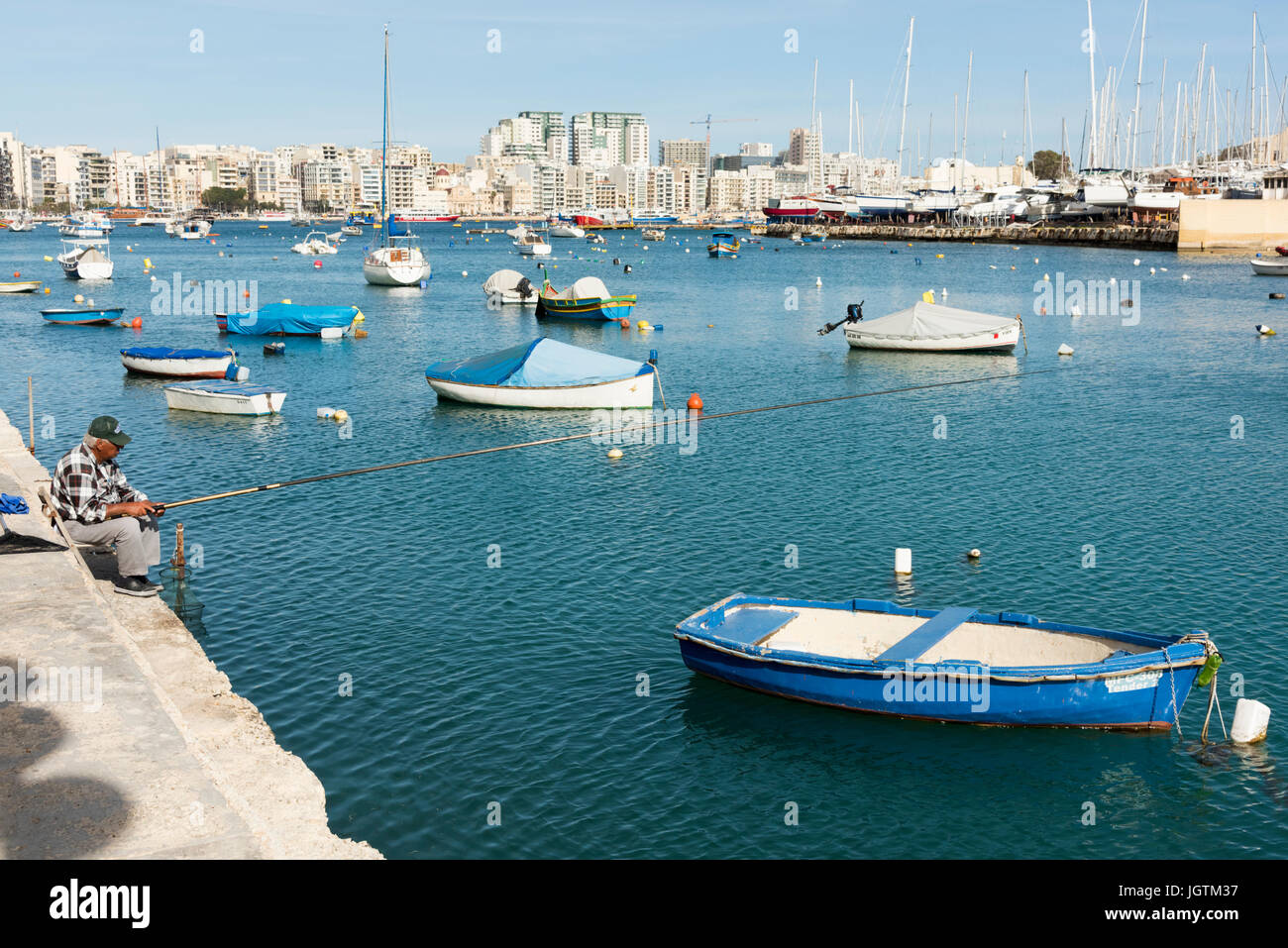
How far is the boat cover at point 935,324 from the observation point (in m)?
57.7

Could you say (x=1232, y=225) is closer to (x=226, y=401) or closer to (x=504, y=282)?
(x=504, y=282)

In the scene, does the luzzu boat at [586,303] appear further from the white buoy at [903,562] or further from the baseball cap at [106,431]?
the baseball cap at [106,431]

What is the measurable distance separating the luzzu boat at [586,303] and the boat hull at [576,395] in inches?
1183

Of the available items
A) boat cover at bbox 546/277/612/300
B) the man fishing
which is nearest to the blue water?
the man fishing

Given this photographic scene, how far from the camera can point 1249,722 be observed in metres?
16.8

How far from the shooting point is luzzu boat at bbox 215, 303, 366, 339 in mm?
63906

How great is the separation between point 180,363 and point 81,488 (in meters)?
33.9

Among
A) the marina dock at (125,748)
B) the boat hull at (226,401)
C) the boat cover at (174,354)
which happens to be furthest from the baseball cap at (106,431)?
the boat cover at (174,354)

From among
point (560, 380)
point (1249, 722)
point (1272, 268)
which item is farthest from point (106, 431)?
point (1272, 268)

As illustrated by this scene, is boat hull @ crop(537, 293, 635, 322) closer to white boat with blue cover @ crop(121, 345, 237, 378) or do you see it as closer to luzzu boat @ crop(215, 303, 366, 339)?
luzzu boat @ crop(215, 303, 366, 339)
